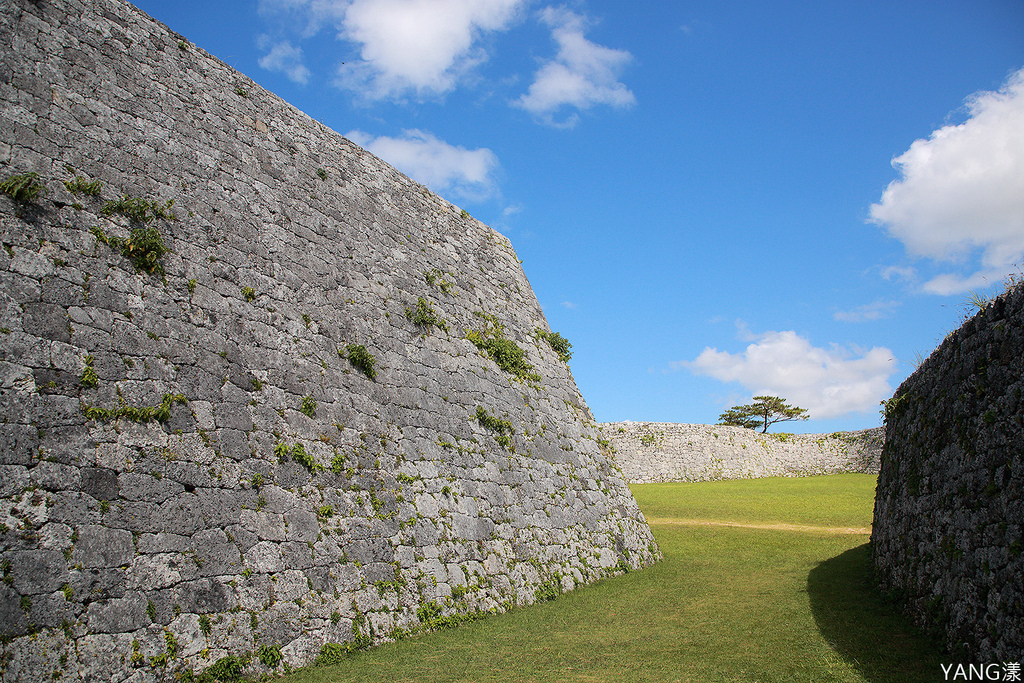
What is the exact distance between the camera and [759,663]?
625cm

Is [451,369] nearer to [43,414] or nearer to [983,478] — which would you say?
[43,414]

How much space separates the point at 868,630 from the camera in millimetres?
7098

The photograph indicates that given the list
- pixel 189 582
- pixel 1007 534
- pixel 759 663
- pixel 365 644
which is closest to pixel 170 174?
pixel 189 582

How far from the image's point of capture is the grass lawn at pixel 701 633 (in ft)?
19.7

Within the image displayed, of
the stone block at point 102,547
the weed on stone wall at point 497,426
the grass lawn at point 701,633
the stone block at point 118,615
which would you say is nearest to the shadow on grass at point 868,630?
the grass lawn at point 701,633

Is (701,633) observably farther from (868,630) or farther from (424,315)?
(424,315)

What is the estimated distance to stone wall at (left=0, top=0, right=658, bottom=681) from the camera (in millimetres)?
5309

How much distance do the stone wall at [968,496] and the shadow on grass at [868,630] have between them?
27 cm

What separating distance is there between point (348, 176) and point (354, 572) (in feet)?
24.8

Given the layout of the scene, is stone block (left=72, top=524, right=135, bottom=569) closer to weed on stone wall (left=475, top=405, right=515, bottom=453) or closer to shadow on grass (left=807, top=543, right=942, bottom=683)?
weed on stone wall (left=475, top=405, right=515, bottom=453)

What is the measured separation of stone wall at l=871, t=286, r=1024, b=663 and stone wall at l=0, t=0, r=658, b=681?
535 centimetres
